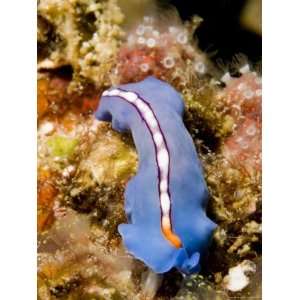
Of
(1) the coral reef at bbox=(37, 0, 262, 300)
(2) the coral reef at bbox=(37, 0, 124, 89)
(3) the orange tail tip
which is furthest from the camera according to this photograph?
(2) the coral reef at bbox=(37, 0, 124, 89)

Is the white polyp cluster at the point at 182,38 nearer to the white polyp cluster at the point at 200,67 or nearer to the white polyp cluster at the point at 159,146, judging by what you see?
the white polyp cluster at the point at 200,67

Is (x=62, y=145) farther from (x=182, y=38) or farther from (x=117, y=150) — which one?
(x=182, y=38)

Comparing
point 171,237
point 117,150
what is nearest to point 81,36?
point 117,150

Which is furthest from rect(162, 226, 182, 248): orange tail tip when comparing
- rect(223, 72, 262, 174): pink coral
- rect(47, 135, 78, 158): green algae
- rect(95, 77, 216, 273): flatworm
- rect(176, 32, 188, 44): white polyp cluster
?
rect(176, 32, 188, 44): white polyp cluster

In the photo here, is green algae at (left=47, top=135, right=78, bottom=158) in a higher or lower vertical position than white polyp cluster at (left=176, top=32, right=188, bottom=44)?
lower

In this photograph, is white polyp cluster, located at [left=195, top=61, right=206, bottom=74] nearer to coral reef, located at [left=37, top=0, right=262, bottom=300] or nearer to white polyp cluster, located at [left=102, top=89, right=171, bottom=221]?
coral reef, located at [left=37, top=0, right=262, bottom=300]

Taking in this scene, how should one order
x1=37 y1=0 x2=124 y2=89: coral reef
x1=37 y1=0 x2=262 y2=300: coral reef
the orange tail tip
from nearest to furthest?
the orange tail tip < x1=37 y1=0 x2=262 y2=300: coral reef < x1=37 y1=0 x2=124 y2=89: coral reef
